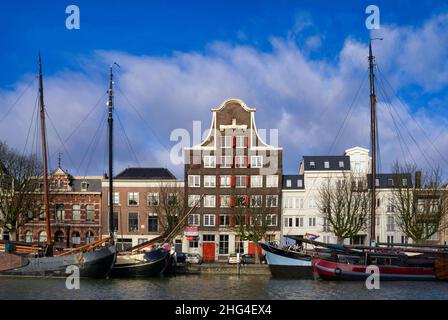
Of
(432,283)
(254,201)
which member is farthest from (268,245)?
(254,201)

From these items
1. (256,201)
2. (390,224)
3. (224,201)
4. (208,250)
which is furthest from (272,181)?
(390,224)

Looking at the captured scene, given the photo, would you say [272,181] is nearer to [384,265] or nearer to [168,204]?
[168,204]

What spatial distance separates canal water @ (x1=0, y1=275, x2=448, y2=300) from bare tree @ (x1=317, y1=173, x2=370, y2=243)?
16.8 m

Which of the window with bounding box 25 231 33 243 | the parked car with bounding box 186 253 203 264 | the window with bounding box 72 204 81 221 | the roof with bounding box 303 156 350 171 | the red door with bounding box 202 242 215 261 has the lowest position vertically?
the red door with bounding box 202 242 215 261

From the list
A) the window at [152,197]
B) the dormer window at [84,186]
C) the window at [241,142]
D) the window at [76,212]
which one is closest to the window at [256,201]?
the window at [241,142]

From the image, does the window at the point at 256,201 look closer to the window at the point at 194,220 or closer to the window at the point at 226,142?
the window at the point at 226,142

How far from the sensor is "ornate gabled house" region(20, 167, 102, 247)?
73.1 meters

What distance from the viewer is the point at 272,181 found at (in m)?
74.2

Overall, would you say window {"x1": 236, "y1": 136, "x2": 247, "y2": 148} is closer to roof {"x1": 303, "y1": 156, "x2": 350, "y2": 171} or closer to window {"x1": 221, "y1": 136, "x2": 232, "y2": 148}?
window {"x1": 221, "y1": 136, "x2": 232, "y2": 148}

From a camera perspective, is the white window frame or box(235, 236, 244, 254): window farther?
the white window frame

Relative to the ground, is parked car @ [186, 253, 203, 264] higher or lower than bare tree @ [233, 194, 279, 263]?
lower

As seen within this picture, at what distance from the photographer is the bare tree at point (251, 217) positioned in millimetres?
63500

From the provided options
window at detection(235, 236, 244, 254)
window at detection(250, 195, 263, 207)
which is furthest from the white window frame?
window at detection(250, 195, 263, 207)

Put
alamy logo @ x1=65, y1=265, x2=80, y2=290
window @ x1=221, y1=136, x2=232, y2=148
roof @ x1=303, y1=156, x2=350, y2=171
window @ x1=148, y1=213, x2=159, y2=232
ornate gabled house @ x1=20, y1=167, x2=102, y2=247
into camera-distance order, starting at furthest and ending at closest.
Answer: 1. roof @ x1=303, y1=156, x2=350, y2=171
2. window @ x1=148, y1=213, x2=159, y2=232
3. window @ x1=221, y1=136, x2=232, y2=148
4. ornate gabled house @ x1=20, y1=167, x2=102, y2=247
5. alamy logo @ x1=65, y1=265, x2=80, y2=290
